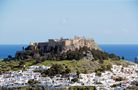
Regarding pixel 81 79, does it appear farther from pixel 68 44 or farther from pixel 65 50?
pixel 68 44

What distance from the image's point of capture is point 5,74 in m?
48.2

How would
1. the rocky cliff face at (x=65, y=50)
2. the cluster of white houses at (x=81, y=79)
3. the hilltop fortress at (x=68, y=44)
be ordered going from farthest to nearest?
1. the hilltop fortress at (x=68, y=44)
2. the rocky cliff face at (x=65, y=50)
3. the cluster of white houses at (x=81, y=79)

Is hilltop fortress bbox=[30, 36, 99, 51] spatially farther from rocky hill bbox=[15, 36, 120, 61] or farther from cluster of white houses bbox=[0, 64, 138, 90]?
cluster of white houses bbox=[0, 64, 138, 90]

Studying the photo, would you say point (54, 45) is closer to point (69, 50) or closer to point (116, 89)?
point (69, 50)

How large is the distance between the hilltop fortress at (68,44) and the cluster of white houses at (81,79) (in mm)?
5638

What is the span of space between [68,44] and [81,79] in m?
10.9

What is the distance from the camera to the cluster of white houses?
139 ft

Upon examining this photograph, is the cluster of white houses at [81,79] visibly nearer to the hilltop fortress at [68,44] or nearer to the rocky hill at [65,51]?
the rocky hill at [65,51]

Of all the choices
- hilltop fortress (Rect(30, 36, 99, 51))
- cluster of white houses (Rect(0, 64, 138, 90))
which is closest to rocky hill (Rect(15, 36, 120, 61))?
hilltop fortress (Rect(30, 36, 99, 51))

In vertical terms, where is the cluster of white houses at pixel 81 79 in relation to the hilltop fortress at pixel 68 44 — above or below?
below

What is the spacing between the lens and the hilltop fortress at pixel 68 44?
54.4m

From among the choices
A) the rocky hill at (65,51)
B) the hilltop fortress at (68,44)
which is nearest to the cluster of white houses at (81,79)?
the rocky hill at (65,51)

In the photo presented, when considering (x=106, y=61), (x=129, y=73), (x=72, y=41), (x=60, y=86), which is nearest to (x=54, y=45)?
(x=72, y=41)

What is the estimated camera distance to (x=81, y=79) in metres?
44.2
